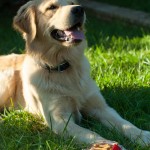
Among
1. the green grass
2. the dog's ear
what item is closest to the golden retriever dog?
the dog's ear

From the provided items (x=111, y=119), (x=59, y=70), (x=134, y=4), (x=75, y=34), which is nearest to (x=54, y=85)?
(x=59, y=70)

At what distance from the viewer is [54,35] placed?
3889 mm

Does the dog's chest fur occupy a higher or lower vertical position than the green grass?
higher

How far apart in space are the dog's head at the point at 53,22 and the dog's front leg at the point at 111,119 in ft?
1.96

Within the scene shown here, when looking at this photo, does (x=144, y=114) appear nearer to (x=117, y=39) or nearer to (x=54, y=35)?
(x=54, y=35)

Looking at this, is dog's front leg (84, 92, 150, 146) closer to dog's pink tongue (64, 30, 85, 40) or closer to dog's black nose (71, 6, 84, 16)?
dog's pink tongue (64, 30, 85, 40)

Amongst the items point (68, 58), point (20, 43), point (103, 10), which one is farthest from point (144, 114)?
point (103, 10)

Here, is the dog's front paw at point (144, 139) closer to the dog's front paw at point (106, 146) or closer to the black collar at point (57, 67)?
the dog's front paw at point (106, 146)

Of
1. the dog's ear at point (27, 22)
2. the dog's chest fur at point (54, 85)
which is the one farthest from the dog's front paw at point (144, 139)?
the dog's ear at point (27, 22)

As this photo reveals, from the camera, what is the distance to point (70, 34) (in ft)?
12.5

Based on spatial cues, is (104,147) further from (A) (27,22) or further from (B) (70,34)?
(A) (27,22)

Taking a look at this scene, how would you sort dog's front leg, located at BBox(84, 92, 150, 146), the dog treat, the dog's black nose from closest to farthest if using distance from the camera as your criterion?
the dog treat, dog's front leg, located at BBox(84, 92, 150, 146), the dog's black nose

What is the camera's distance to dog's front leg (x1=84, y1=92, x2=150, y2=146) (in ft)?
11.8

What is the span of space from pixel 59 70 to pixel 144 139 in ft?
3.15
